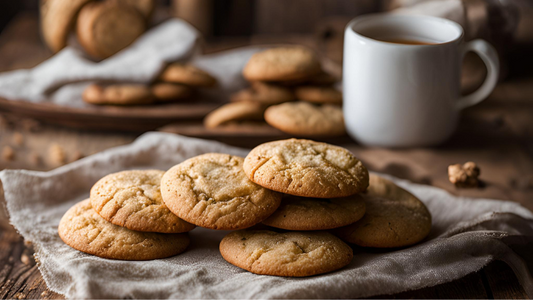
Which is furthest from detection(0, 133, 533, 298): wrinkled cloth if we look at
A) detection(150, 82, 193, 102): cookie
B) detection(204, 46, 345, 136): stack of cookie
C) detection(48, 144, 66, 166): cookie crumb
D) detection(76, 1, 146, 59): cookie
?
detection(76, 1, 146, 59): cookie

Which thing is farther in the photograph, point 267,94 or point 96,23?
point 96,23

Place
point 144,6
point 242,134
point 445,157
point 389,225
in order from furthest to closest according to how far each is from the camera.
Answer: point 144,6, point 242,134, point 445,157, point 389,225

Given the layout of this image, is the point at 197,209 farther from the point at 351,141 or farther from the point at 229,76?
the point at 229,76

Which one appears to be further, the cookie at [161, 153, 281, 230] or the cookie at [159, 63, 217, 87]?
the cookie at [159, 63, 217, 87]

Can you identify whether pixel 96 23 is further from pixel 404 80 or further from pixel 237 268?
pixel 237 268

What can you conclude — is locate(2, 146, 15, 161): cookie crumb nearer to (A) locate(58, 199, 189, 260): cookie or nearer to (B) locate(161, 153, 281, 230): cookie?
(A) locate(58, 199, 189, 260): cookie

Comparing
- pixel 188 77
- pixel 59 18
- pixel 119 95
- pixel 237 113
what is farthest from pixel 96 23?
pixel 237 113

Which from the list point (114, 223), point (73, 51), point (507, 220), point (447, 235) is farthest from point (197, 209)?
point (73, 51)
